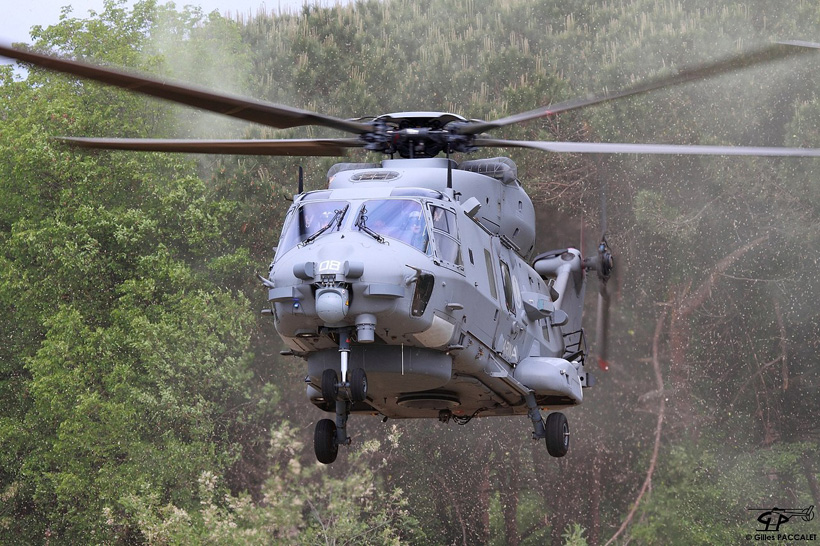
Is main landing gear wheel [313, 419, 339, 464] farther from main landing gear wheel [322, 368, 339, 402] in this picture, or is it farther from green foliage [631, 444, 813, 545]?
green foliage [631, 444, 813, 545]

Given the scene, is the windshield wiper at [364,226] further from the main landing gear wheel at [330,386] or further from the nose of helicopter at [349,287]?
the main landing gear wheel at [330,386]

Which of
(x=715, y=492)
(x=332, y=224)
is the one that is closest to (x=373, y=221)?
(x=332, y=224)

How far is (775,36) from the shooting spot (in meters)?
32.6

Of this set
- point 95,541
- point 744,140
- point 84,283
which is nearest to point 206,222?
point 84,283

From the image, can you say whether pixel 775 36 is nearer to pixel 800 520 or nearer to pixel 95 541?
pixel 800 520

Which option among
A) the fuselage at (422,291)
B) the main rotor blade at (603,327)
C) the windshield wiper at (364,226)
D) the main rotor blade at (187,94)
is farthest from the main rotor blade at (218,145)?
the main rotor blade at (603,327)

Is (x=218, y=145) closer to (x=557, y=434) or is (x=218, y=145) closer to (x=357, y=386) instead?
(x=357, y=386)

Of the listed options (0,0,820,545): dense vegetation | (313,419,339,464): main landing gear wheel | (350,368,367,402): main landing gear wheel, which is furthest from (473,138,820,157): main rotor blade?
(0,0,820,545): dense vegetation

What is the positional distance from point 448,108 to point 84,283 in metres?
10.6

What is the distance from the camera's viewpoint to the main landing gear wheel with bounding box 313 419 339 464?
13.7 m

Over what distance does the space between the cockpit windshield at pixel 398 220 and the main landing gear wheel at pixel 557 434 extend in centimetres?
331

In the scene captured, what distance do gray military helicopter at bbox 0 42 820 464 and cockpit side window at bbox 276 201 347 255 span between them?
14 millimetres

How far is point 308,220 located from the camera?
1294 centimetres

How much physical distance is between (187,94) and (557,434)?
6057 mm
